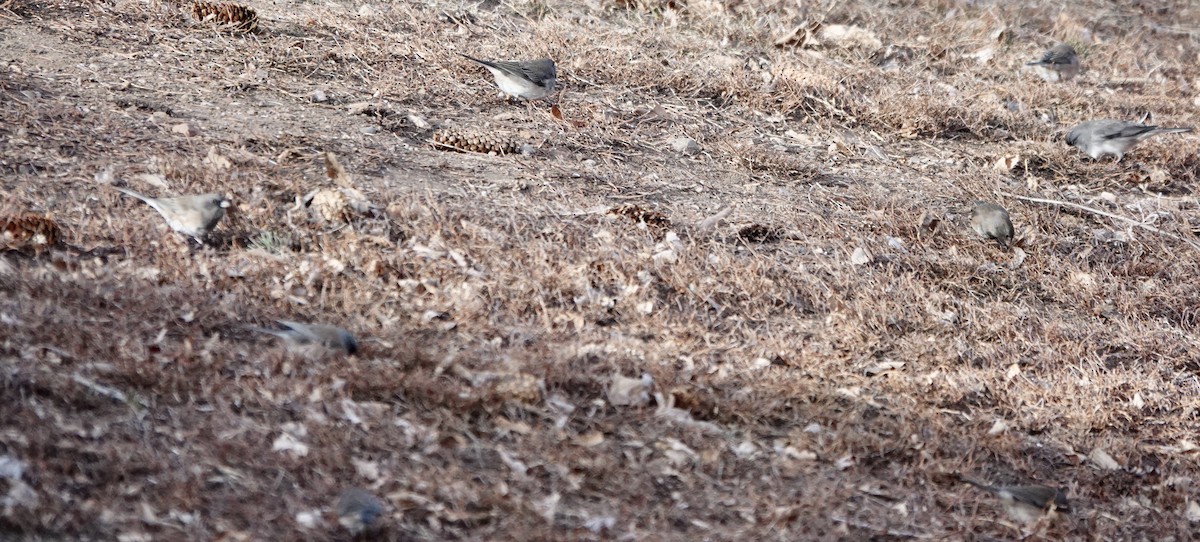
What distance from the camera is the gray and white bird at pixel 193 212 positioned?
4926 mm

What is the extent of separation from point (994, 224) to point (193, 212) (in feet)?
13.4

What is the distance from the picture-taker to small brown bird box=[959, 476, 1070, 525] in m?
4.16

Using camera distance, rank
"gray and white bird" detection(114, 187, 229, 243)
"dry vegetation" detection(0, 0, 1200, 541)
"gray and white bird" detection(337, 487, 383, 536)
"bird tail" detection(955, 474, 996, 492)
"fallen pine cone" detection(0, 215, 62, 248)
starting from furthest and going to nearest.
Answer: "gray and white bird" detection(114, 187, 229, 243) → "fallen pine cone" detection(0, 215, 62, 248) → "bird tail" detection(955, 474, 996, 492) → "dry vegetation" detection(0, 0, 1200, 541) → "gray and white bird" detection(337, 487, 383, 536)

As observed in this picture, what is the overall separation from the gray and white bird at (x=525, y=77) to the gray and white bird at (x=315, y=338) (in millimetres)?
2899

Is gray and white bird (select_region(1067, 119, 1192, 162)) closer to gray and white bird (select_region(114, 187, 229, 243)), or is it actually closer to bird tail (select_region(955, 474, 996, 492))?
bird tail (select_region(955, 474, 996, 492))

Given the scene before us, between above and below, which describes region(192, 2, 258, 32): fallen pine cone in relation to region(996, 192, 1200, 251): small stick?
above

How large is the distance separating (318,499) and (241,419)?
513mm

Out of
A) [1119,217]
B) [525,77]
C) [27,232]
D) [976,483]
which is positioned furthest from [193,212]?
[1119,217]

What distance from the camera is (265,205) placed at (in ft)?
17.5

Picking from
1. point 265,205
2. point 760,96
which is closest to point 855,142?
point 760,96

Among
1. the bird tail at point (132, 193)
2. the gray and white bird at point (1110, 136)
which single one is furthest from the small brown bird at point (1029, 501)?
the gray and white bird at point (1110, 136)

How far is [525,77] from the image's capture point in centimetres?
689

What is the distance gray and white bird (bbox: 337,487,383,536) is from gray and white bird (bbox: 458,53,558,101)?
380 cm

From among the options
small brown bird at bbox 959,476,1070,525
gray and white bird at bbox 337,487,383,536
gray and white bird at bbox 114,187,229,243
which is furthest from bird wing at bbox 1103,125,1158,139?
gray and white bird at bbox 337,487,383,536
